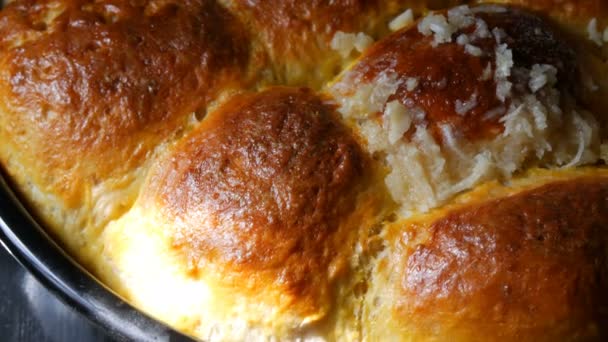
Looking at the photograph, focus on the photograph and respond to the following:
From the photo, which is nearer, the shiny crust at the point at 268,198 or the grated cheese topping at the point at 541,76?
the shiny crust at the point at 268,198

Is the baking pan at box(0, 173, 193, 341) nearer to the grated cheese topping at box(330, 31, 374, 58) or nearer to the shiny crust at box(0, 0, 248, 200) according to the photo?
the shiny crust at box(0, 0, 248, 200)

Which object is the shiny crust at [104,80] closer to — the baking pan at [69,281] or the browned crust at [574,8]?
the baking pan at [69,281]

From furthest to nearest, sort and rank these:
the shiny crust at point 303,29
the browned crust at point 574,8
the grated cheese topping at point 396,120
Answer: the browned crust at point 574,8 → the shiny crust at point 303,29 → the grated cheese topping at point 396,120

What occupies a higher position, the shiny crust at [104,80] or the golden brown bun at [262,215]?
the shiny crust at [104,80]

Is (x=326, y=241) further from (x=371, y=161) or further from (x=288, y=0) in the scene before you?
(x=288, y=0)

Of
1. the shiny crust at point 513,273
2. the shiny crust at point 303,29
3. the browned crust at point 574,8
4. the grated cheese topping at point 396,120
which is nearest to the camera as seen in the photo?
the shiny crust at point 513,273

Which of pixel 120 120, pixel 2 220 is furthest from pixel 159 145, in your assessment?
pixel 2 220

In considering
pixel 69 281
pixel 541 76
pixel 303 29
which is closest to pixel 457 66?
pixel 541 76

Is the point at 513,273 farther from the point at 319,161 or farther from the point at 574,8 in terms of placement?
the point at 574,8

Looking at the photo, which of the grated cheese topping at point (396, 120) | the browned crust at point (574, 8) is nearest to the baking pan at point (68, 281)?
the grated cheese topping at point (396, 120)
